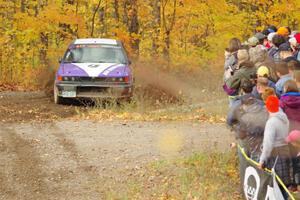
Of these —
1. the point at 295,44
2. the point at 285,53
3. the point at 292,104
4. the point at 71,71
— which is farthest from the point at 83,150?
the point at 71,71

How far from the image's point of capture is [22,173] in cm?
940

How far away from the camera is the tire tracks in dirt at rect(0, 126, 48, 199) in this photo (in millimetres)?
8537

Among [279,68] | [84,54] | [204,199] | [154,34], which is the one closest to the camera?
[204,199]

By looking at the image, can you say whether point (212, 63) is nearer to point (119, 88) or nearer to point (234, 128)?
point (119, 88)

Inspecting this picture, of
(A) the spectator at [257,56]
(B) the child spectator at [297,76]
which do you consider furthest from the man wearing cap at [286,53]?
(B) the child spectator at [297,76]

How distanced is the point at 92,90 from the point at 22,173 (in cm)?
706

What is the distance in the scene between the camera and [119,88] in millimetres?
16281

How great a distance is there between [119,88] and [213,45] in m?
11.6

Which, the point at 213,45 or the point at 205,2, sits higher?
the point at 205,2

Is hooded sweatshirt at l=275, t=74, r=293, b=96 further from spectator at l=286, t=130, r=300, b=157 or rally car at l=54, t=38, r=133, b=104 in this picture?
rally car at l=54, t=38, r=133, b=104

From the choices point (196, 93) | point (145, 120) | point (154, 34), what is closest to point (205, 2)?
point (154, 34)

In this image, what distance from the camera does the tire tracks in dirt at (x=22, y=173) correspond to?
854 centimetres

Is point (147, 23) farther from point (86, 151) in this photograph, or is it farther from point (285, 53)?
point (285, 53)

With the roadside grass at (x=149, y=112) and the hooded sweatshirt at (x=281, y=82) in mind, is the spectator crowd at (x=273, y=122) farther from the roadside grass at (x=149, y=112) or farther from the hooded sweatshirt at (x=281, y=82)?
the roadside grass at (x=149, y=112)
